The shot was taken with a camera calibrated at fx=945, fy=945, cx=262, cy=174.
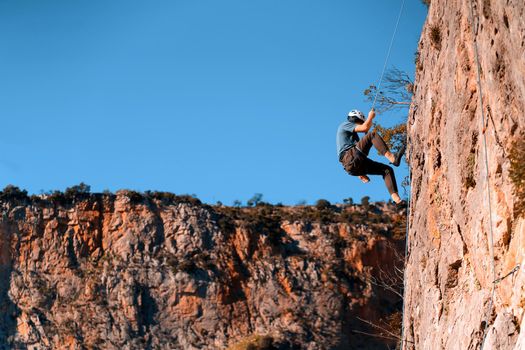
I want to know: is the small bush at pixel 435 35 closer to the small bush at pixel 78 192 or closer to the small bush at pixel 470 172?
the small bush at pixel 470 172

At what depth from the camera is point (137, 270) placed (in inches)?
1868

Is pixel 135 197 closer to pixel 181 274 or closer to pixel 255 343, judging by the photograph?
pixel 181 274

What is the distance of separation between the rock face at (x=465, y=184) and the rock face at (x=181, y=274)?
27173mm

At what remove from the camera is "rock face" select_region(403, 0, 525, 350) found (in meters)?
11.1

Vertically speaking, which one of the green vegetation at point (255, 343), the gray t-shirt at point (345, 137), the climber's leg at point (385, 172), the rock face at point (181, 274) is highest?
the rock face at point (181, 274)

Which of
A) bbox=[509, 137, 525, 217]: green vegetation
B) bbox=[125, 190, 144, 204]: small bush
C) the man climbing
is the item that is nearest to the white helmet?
the man climbing

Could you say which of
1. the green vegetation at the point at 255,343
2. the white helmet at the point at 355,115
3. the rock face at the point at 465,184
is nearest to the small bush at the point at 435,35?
the rock face at the point at 465,184

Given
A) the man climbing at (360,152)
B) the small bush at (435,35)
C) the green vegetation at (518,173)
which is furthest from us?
the small bush at (435,35)

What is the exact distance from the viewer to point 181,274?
154 feet

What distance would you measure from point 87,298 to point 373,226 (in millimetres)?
15883

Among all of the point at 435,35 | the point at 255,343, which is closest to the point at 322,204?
the point at 255,343

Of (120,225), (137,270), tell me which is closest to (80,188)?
(120,225)

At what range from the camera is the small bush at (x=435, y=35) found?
49.4 feet

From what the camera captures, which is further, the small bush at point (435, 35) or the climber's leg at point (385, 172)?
the small bush at point (435, 35)
